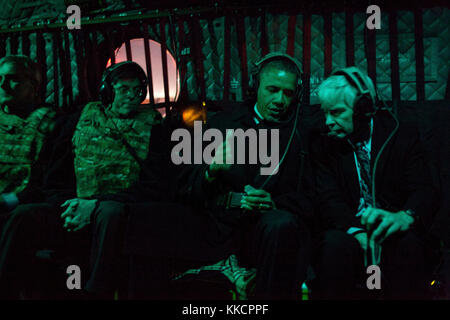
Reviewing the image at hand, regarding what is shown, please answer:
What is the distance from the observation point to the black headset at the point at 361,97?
2053 millimetres

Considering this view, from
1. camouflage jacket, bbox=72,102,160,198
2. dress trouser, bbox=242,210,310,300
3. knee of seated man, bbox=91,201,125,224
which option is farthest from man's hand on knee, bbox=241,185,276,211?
camouflage jacket, bbox=72,102,160,198

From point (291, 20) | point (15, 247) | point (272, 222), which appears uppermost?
point (291, 20)

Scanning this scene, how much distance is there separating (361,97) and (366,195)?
0.56m

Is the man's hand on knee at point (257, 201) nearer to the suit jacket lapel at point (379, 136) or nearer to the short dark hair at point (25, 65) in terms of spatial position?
the suit jacket lapel at point (379, 136)

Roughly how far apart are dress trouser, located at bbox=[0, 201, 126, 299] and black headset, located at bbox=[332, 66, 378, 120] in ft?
5.01

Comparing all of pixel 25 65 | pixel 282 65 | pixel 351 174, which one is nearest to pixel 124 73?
pixel 25 65

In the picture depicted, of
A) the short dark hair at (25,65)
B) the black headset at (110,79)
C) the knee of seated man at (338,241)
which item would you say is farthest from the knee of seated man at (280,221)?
the short dark hair at (25,65)

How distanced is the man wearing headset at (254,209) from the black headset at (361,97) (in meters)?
0.38

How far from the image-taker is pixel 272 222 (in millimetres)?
1947

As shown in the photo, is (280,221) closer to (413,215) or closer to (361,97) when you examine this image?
(413,215)

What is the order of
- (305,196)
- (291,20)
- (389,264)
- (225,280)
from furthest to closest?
(291,20) < (305,196) < (225,280) < (389,264)

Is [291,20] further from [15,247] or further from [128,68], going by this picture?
[15,247]
